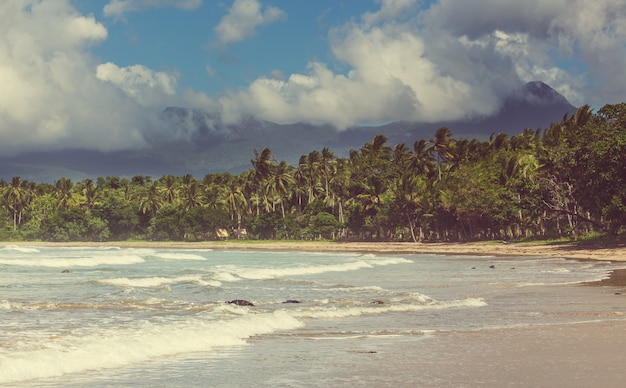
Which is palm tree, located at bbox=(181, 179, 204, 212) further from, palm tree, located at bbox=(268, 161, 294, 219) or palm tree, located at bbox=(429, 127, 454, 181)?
palm tree, located at bbox=(429, 127, 454, 181)

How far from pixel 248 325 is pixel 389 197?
89.0 metres

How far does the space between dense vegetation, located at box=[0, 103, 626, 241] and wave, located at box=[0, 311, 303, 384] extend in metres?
45.2

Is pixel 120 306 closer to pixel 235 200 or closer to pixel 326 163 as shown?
pixel 326 163

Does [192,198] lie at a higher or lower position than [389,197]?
higher

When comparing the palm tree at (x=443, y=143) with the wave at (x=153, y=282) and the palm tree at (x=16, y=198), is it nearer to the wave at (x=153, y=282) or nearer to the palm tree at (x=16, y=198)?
the wave at (x=153, y=282)

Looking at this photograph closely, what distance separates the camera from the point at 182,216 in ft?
421

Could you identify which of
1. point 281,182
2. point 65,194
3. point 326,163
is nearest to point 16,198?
point 65,194

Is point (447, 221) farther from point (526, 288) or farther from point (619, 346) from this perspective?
point (619, 346)

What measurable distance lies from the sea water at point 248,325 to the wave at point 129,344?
0.02m

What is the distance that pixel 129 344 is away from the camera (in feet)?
41.4

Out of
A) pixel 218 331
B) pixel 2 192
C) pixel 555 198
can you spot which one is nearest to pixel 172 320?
pixel 218 331

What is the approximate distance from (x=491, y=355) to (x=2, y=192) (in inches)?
6643

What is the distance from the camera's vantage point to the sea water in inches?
409

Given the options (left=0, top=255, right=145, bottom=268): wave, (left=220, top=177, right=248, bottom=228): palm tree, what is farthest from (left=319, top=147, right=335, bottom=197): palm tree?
(left=0, top=255, right=145, bottom=268): wave
